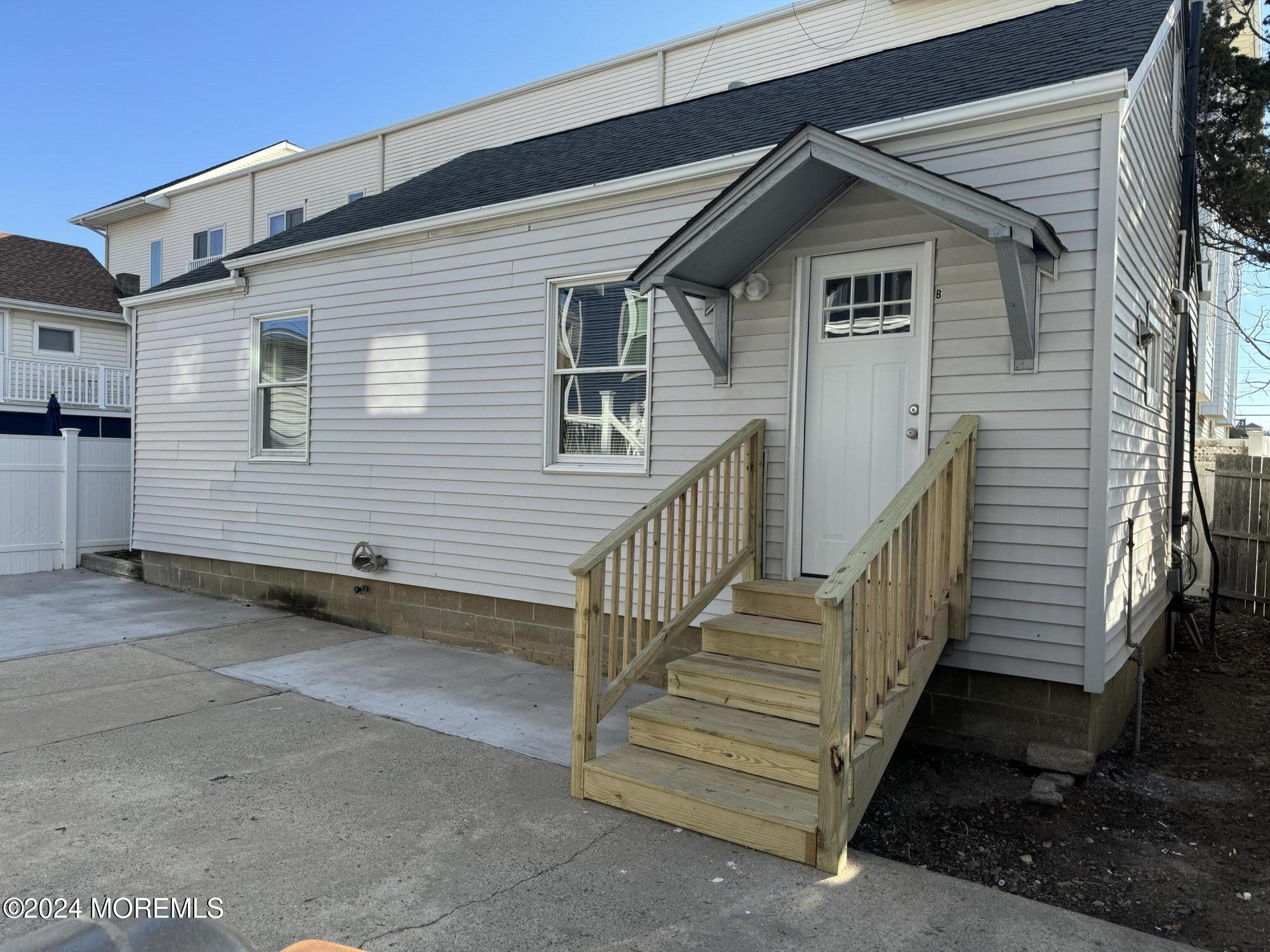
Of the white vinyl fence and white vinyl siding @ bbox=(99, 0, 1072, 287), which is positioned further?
white vinyl siding @ bbox=(99, 0, 1072, 287)

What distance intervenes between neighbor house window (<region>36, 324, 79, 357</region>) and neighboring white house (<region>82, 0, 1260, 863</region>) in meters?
10.6

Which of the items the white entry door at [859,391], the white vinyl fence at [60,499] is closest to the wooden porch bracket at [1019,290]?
the white entry door at [859,391]

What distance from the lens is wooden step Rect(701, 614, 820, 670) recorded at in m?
4.28

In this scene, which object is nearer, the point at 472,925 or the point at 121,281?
the point at 472,925

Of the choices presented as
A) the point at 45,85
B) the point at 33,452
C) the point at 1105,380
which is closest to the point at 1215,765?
the point at 1105,380

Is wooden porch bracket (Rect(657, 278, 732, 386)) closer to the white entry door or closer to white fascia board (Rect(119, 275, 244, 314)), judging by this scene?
the white entry door

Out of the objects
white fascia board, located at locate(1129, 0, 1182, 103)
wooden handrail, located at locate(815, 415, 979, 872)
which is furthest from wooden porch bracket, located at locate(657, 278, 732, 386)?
white fascia board, located at locate(1129, 0, 1182, 103)

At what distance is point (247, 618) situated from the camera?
7.80 metres

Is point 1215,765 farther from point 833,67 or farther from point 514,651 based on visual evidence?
point 833,67

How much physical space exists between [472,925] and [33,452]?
34.7 feet

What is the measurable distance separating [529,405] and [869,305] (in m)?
2.71

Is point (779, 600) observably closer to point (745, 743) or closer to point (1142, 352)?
point (745, 743)

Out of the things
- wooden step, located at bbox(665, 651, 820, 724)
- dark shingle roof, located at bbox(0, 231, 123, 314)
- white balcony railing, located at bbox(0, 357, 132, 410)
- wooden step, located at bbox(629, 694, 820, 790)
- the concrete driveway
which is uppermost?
dark shingle roof, located at bbox(0, 231, 123, 314)

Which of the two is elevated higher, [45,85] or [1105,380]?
[45,85]
